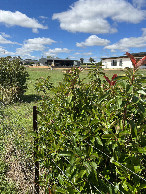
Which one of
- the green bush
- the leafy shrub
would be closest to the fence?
the leafy shrub

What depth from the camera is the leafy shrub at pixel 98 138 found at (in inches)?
57.9

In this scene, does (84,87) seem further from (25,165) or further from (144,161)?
(25,165)

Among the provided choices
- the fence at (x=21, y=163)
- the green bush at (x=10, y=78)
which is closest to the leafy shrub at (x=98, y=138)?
the fence at (x=21, y=163)

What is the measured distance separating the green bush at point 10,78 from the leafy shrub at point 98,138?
6.80m

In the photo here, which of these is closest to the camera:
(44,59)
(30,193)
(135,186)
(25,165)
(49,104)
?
(135,186)

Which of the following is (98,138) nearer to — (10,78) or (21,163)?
(21,163)

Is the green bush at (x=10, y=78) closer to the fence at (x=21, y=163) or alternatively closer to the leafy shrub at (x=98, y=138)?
the fence at (x=21, y=163)

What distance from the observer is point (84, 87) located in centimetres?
233

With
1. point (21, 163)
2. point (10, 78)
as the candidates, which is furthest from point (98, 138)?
point (10, 78)

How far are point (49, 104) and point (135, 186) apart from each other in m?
1.53

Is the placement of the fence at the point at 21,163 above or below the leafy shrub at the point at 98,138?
below

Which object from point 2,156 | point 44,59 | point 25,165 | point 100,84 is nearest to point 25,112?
point 2,156

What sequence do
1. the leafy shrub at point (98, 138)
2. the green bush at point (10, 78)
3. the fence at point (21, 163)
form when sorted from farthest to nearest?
1. the green bush at point (10, 78)
2. the fence at point (21, 163)
3. the leafy shrub at point (98, 138)

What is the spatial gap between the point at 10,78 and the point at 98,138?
8.25m
